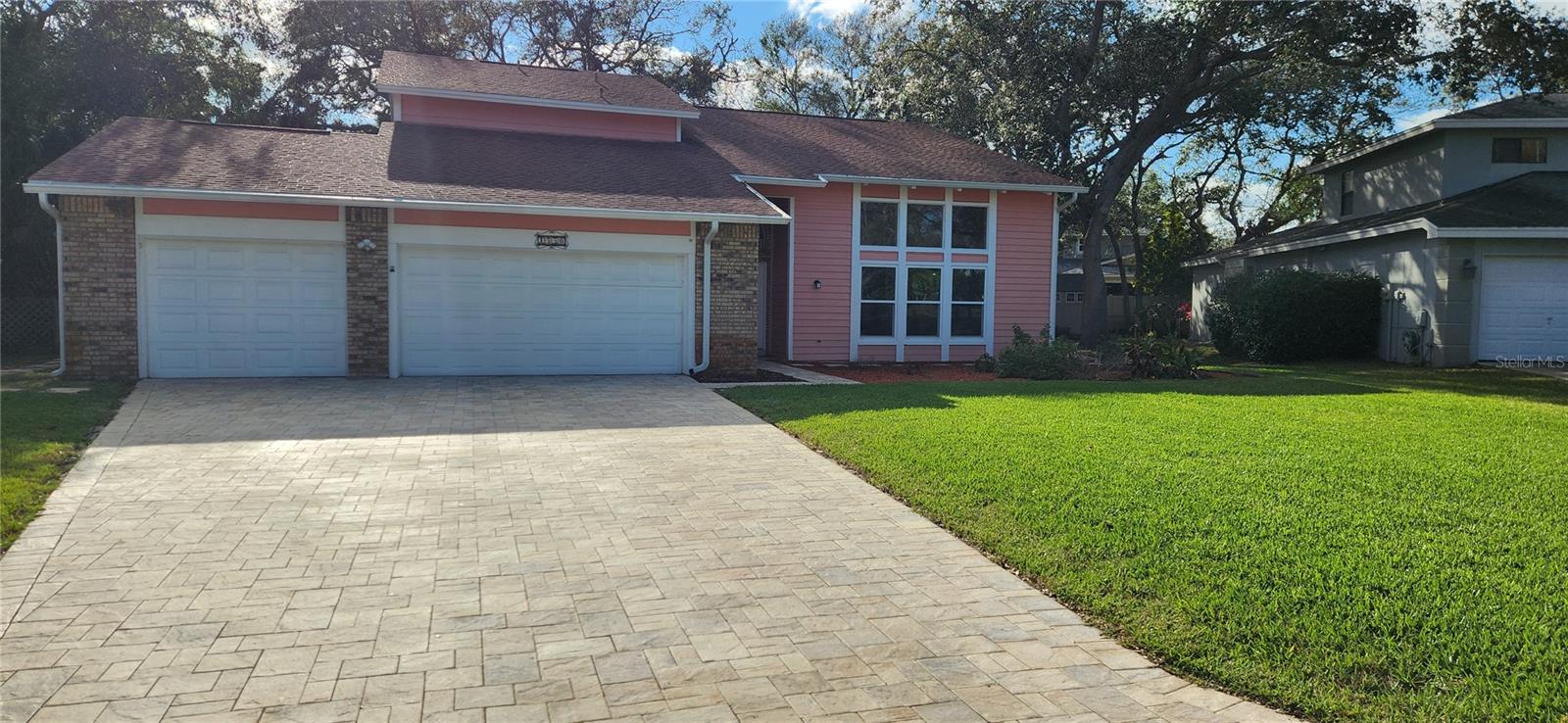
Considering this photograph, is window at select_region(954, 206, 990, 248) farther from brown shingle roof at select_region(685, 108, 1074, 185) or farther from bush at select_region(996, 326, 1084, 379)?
bush at select_region(996, 326, 1084, 379)

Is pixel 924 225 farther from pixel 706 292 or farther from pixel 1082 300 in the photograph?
pixel 1082 300

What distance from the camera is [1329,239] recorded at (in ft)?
66.6

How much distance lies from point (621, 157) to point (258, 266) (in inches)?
250

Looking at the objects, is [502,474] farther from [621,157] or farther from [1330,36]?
[1330,36]

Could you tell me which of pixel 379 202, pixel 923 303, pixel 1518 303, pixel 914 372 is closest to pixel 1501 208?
pixel 1518 303

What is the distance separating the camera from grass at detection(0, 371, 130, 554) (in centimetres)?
580

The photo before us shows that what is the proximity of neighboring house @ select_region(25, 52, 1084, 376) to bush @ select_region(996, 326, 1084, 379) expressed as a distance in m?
3.27

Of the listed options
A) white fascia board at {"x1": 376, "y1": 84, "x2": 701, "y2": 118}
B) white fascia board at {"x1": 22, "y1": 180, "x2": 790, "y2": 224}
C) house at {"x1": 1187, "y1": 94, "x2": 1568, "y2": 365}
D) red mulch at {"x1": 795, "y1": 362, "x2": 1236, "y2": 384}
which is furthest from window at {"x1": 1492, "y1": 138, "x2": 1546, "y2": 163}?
white fascia board at {"x1": 376, "y1": 84, "x2": 701, "y2": 118}

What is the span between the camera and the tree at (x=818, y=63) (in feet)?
108

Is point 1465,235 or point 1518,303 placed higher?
point 1465,235

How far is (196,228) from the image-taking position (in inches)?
492

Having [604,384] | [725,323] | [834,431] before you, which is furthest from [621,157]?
[834,431]

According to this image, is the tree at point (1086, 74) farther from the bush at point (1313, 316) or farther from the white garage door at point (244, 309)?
the white garage door at point (244, 309)

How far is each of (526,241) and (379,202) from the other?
2.06 metres
